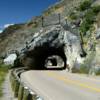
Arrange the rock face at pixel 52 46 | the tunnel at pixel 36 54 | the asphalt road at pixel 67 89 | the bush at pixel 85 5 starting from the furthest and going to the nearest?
the tunnel at pixel 36 54, the bush at pixel 85 5, the rock face at pixel 52 46, the asphalt road at pixel 67 89

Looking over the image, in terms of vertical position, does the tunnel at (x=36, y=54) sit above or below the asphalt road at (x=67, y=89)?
above

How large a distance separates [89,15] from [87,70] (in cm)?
1101

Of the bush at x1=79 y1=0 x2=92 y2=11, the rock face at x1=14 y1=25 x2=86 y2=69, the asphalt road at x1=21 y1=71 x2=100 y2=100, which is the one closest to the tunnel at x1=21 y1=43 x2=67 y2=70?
the rock face at x1=14 y1=25 x2=86 y2=69

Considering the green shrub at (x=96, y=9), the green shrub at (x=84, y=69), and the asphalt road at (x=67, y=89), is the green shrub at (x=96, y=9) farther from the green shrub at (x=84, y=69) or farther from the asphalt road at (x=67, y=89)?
the asphalt road at (x=67, y=89)

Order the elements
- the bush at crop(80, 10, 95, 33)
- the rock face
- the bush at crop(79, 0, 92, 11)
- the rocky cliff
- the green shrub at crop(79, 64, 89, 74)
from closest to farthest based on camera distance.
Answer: the green shrub at crop(79, 64, 89, 74), the rocky cliff, the bush at crop(80, 10, 95, 33), the rock face, the bush at crop(79, 0, 92, 11)

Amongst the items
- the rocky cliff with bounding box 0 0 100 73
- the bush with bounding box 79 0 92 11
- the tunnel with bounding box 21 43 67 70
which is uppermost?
the bush with bounding box 79 0 92 11

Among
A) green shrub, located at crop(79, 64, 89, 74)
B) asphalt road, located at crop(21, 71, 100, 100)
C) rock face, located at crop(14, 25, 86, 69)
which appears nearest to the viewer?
asphalt road, located at crop(21, 71, 100, 100)

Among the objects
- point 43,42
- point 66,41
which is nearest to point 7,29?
point 43,42

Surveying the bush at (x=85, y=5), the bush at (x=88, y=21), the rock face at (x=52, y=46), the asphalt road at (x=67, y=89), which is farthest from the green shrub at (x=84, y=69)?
the bush at (x=85, y=5)

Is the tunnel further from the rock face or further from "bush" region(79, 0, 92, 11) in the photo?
"bush" region(79, 0, 92, 11)

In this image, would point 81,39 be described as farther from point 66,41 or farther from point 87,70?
point 87,70

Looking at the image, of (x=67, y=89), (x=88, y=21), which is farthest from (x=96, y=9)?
(x=67, y=89)

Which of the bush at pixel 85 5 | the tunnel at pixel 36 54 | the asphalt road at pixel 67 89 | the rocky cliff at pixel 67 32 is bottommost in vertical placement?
the asphalt road at pixel 67 89

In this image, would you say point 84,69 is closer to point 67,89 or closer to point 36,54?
point 67,89
